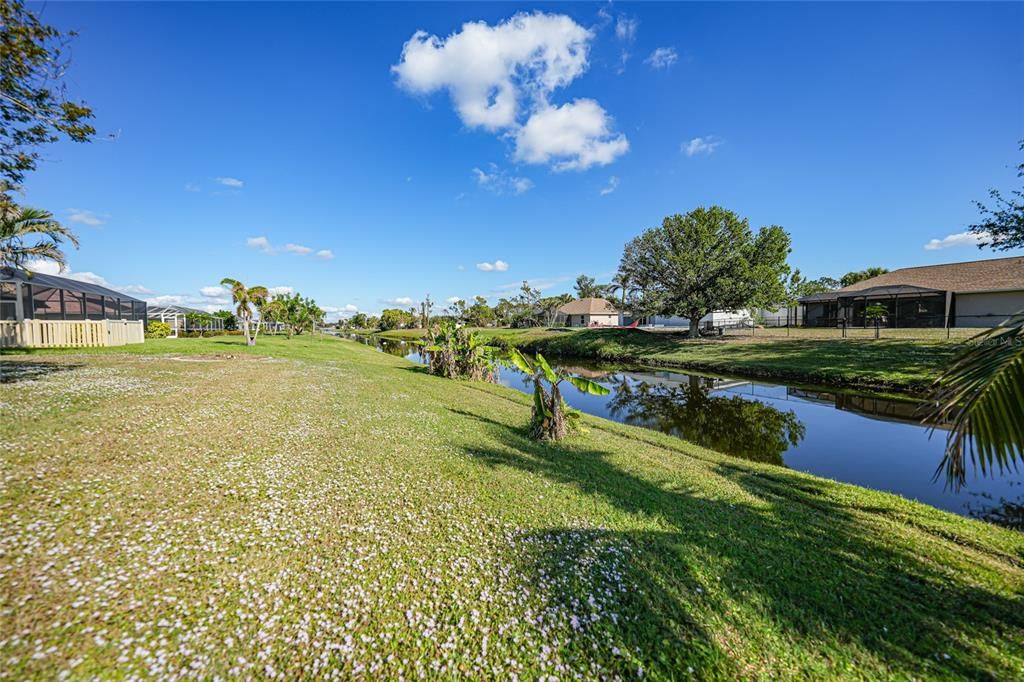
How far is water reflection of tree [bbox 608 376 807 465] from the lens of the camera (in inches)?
517

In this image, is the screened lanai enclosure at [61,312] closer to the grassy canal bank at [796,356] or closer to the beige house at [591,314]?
the grassy canal bank at [796,356]

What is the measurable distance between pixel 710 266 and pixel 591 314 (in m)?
41.2

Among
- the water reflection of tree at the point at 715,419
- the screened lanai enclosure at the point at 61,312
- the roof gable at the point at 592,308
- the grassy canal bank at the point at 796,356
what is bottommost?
the water reflection of tree at the point at 715,419

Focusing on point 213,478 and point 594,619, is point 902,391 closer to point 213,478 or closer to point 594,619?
point 594,619

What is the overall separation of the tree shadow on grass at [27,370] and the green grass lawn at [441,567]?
3.72m

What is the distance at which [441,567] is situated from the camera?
4.02 meters

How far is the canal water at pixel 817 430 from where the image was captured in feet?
30.4

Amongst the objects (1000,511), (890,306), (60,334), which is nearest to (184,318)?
(60,334)

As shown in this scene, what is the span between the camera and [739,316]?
205ft

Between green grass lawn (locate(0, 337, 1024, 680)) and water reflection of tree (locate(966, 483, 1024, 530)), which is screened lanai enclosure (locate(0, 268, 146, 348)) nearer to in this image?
green grass lawn (locate(0, 337, 1024, 680))

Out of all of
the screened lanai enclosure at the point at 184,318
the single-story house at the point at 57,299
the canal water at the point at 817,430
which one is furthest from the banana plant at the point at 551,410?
the screened lanai enclosure at the point at 184,318

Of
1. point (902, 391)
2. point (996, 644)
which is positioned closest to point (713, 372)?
point (902, 391)

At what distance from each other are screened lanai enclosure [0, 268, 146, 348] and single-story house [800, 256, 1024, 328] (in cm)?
5447

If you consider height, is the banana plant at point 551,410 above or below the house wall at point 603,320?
below
